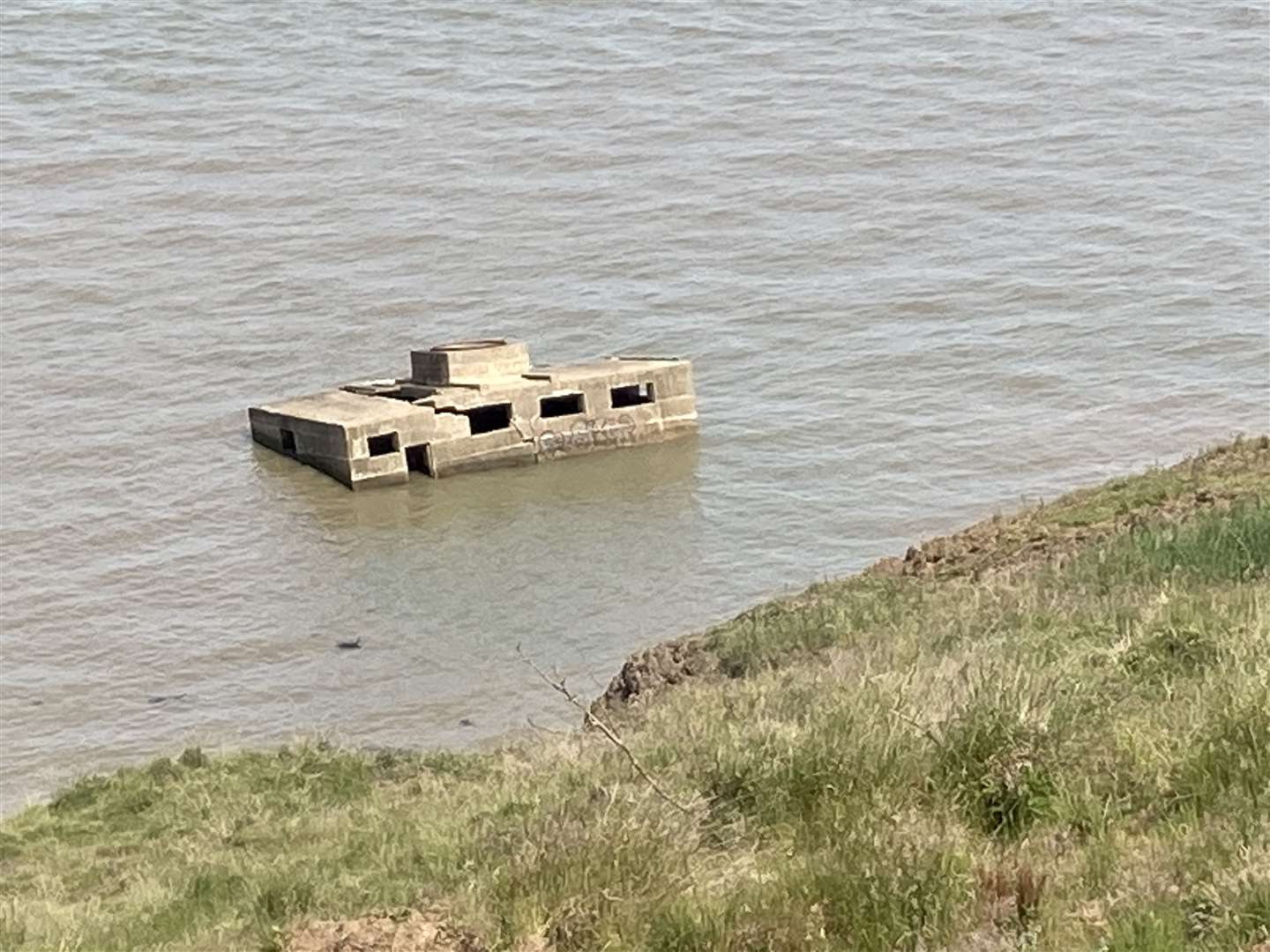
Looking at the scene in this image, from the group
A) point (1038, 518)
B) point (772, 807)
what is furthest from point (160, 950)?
point (1038, 518)

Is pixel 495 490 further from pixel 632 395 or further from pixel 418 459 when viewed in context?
pixel 632 395

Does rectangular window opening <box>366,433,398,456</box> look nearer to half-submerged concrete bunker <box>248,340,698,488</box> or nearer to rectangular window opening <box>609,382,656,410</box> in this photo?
half-submerged concrete bunker <box>248,340,698,488</box>

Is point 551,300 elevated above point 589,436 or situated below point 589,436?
above

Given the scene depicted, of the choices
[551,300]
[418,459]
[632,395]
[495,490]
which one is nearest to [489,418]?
[418,459]

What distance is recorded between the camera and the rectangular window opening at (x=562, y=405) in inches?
1235

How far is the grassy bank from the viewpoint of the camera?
18.4 ft

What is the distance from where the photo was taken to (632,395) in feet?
106

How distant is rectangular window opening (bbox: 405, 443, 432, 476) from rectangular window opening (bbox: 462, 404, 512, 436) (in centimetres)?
103

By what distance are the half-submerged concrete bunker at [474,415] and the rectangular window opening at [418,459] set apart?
2 centimetres

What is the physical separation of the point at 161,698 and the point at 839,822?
49.4ft

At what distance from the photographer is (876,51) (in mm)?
54625

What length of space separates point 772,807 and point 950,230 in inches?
1426

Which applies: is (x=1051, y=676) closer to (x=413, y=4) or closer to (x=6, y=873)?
(x=6, y=873)

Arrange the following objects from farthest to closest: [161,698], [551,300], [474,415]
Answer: [551,300]
[474,415]
[161,698]
